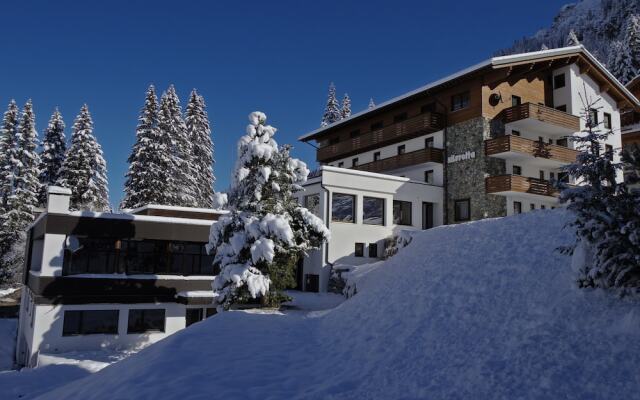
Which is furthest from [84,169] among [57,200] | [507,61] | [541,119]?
[541,119]

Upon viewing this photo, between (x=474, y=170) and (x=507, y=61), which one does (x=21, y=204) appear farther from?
(x=507, y=61)

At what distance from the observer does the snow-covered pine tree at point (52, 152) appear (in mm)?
44000


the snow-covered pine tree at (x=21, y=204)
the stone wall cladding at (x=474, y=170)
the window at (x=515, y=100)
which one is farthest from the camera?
the snow-covered pine tree at (x=21, y=204)

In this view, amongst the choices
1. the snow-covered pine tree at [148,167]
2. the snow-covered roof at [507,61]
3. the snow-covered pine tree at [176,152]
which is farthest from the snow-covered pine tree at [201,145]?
the snow-covered roof at [507,61]

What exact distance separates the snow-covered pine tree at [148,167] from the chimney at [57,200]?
17.6 m

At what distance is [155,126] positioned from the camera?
42594mm

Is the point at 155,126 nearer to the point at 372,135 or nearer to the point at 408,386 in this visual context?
the point at 372,135

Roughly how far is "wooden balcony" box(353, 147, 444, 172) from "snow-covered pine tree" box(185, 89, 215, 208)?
20942 mm

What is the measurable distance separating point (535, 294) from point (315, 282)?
55.1 ft

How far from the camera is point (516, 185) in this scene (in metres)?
26.4

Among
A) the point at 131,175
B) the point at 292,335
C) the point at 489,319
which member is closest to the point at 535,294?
the point at 489,319

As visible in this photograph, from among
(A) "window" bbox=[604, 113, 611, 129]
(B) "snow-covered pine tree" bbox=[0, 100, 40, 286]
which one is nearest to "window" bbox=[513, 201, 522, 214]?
(A) "window" bbox=[604, 113, 611, 129]

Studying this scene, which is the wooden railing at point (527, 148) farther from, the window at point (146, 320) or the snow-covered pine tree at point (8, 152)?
the snow-covered pine tree at point (8, 152)

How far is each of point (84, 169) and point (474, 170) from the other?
32532mm
